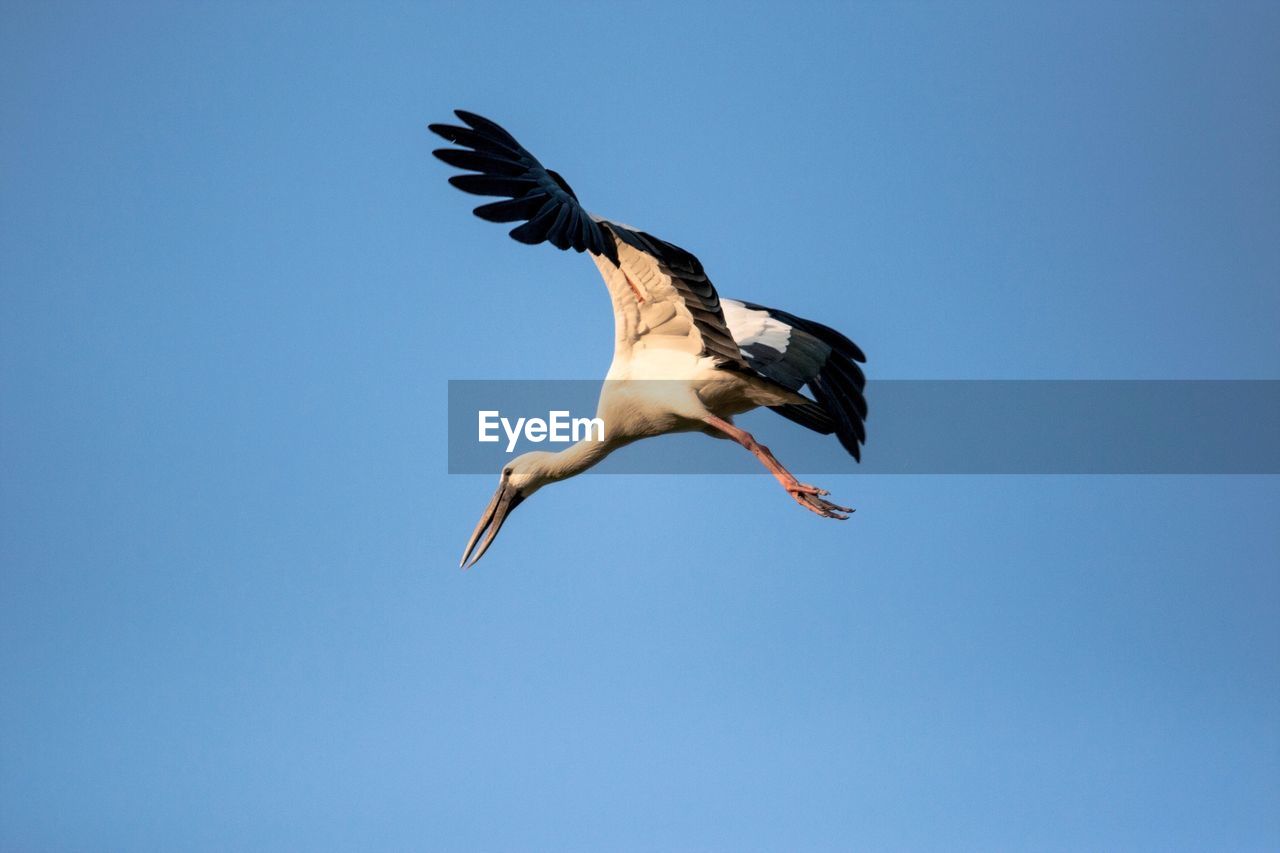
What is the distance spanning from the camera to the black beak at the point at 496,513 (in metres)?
15.4

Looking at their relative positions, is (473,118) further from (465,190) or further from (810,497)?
(810,497)

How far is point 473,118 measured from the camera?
40.4 ft

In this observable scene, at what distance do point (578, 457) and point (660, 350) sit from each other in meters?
1.12

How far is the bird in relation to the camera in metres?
11.9

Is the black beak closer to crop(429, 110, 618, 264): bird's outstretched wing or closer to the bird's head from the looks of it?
the bird's head

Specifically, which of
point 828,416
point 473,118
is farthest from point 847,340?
point 473,118

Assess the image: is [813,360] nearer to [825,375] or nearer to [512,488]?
[825,375]

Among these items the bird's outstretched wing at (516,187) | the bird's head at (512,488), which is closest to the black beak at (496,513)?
the bird's head at (512,488)

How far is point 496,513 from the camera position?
1546cm

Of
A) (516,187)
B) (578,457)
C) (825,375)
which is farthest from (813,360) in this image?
(516,187)

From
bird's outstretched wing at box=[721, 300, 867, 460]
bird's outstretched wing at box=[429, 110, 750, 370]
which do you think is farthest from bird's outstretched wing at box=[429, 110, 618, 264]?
bird's outstretched wing at box=[721, 300, 867, 460]

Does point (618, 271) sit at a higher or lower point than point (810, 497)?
higher

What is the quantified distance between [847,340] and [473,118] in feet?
13.2

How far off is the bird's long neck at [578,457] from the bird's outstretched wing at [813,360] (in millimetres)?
1192
